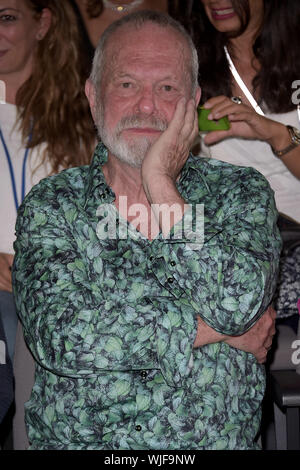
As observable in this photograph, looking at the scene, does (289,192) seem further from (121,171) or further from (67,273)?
(67,273)

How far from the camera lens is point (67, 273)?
1.79 m

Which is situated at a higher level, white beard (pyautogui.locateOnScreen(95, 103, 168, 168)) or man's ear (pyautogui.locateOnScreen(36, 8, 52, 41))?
man's ear (pyautogui.locateOnScreen(36, 8, 52, 41))

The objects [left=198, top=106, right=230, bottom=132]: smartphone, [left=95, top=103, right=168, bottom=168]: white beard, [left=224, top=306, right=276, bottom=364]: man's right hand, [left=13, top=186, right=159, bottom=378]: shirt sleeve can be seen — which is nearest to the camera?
[left=13, top=186, right=159, bottom=378]: shirt sleeve

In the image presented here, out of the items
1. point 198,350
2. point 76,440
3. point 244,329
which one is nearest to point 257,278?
point 244,329

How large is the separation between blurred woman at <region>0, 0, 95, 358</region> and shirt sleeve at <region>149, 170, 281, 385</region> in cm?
137

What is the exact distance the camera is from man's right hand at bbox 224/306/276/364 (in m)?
1.85

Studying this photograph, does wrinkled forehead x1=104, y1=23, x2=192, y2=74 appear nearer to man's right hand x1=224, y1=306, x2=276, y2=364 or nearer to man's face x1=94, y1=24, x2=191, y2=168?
man's face x1=94, y1=24, x2=191, y2=168

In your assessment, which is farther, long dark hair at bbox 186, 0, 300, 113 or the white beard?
long dark hair at bbox 186, 0, 300, 113

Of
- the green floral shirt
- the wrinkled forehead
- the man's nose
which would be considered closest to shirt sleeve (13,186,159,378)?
the green floral shirt

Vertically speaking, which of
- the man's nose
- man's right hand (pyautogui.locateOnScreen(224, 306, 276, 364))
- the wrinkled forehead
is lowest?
man's right hand (pyautogui.locateOnScreen(224, 306, 276, 364))

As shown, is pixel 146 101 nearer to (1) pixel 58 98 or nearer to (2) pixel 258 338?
(2) pixel 258 338

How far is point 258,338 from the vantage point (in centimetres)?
188

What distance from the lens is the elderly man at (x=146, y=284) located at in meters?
1.74

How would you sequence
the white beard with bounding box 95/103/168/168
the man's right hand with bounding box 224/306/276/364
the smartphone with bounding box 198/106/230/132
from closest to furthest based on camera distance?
1. the man's right hand with bounding box 224/306/276/364
2. the white beard with bounding box 95/103/168/168
3. the smartphone with bounding box 198/106/230/132
